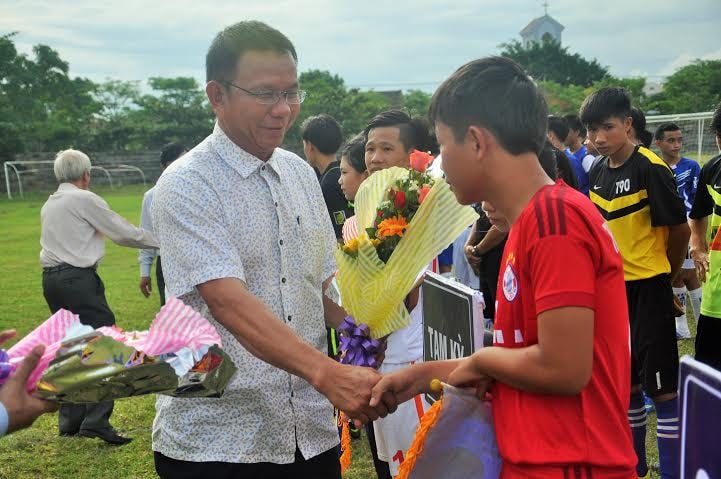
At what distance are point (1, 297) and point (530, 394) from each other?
12727mm

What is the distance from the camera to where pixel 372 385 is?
2609mm

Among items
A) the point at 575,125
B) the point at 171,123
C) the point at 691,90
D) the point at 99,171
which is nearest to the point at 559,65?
the point at 691,90

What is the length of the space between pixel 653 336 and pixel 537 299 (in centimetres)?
320

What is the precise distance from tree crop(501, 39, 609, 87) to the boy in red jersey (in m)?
60.8

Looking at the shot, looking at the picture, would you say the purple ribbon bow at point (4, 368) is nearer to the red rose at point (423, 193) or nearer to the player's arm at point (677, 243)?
the red rose at point (423, 193)

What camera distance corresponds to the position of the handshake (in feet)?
7.89

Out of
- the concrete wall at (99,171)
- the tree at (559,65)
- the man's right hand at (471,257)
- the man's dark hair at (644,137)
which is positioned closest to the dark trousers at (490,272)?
the man's right hand at (471,257)

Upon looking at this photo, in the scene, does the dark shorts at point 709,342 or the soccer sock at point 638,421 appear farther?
the soccer sock at point 638,421

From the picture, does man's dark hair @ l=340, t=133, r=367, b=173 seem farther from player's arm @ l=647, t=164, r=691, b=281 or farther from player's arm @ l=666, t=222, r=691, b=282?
player's arm @ l=666, t=222, r=691, b=282

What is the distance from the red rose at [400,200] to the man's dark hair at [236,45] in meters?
0.69

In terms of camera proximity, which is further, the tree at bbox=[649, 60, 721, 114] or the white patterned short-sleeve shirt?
the tree at bbox=[649, 60, 721, 114]

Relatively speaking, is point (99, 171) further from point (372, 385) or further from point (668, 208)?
point (372, 385)

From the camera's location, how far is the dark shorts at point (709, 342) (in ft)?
14.6

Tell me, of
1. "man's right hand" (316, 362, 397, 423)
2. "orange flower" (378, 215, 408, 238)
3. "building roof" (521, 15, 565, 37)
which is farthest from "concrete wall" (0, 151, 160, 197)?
"building roof" (521, 15, 565, 37)
